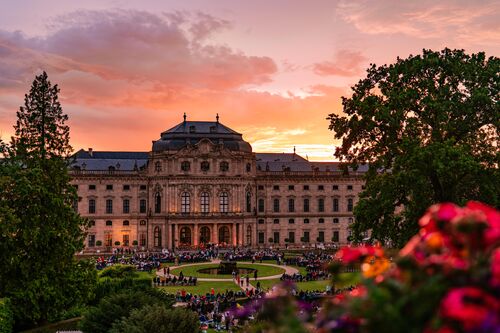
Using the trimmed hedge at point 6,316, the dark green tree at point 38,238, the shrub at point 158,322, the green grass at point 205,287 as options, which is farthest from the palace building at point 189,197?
the shrub at point 158,322

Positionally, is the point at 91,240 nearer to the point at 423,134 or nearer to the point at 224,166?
the point at 224,166

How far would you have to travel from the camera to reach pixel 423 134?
27.2 meters

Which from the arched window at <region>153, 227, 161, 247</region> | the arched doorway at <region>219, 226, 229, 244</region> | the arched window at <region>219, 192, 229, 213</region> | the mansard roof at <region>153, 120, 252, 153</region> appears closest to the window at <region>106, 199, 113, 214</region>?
the arched window at <region>153, 227, 161, 247</region>

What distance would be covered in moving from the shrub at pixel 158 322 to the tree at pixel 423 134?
36.6 feet

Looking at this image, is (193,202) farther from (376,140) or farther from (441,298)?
(441,298)

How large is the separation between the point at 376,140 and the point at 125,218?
216 ft

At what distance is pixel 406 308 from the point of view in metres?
4.45

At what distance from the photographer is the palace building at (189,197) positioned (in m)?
85.9

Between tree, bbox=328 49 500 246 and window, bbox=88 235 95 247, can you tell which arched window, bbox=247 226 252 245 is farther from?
tree, bbox=328 49 500 246

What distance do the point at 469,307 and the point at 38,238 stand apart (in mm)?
28802

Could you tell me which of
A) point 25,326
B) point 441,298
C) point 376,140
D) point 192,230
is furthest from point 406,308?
point 192,230

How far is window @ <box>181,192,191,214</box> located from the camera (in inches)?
3396

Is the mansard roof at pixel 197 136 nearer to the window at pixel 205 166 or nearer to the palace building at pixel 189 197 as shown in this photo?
the palace building at pixel 189 197

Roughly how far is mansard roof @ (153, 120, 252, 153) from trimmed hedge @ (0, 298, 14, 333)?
59.1 metres
